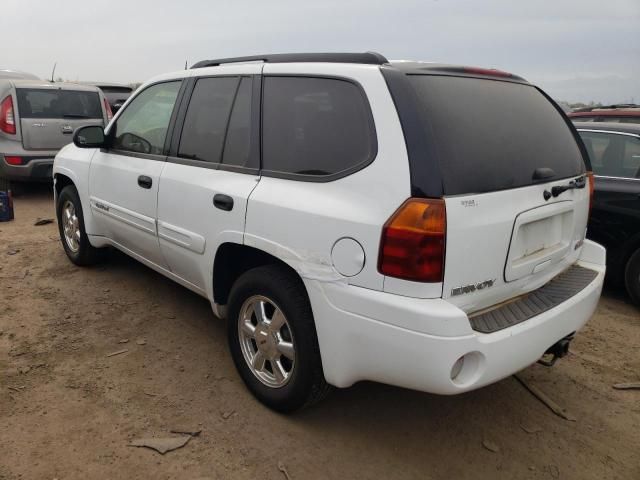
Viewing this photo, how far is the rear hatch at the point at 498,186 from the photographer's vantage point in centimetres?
218

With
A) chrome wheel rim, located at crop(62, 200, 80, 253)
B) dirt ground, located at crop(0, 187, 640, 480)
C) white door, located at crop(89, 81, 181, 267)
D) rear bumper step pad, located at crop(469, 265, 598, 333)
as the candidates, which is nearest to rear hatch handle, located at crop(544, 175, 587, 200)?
rear bumper step pad, located at crop(469, 265, 598, 333)

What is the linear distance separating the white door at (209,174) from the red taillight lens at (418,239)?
0.92m

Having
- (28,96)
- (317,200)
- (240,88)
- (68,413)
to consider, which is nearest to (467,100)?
(317,200)

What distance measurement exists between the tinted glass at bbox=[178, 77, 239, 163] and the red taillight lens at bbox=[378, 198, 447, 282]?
4.42ft

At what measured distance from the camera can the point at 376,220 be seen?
7.08ft

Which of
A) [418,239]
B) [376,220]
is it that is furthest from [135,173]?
[418,239]

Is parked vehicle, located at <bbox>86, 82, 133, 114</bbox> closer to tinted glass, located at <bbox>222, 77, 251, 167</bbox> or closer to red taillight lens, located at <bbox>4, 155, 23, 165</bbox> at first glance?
red taillight lens, located at <bbox>4, 155, 23, 165</bbox>

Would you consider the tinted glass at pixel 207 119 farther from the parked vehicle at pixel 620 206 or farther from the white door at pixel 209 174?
the parked vehicle at pixel 620 206

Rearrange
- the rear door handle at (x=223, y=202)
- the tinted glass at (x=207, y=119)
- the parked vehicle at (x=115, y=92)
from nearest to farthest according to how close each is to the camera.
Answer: the rear door handle at (x=223, y=202)
the tinted glass at (x=207, y=119)
the parked vehicle at (x=115, y=92)

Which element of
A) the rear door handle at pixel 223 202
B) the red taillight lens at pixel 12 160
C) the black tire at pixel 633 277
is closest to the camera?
the rear door handle at pixel 223 202

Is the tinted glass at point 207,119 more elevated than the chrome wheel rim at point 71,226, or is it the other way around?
the tinted glass at point 207,119

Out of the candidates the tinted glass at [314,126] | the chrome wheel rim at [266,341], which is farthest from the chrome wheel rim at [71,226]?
the tinted glass at [314,126]

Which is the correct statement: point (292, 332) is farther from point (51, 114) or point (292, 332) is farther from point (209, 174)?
point (51, 114)

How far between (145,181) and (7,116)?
210 inches
